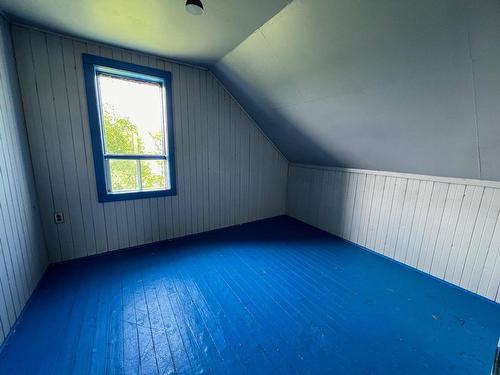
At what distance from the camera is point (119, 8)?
1603 millimetres

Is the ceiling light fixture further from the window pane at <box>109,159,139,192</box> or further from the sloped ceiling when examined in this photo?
the window pane at <box>109,159,139,192</box>

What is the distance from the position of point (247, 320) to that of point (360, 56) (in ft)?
7.18

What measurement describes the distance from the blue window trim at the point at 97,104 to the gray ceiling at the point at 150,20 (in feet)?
0.71

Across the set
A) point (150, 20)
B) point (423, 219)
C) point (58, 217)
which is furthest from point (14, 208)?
point (423, 219)

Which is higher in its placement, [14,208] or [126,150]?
[126,150]

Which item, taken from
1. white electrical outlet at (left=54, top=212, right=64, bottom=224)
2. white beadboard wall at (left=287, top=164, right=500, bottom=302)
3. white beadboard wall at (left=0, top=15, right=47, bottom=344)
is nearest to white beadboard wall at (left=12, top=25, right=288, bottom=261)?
white electrical outlet at (left=54, top=212, right=64, bottom=224)

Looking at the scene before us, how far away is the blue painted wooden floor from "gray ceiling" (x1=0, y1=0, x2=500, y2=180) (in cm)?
128

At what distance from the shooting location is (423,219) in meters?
2.32

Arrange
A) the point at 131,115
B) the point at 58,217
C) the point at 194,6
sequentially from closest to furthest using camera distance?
1. the point at 194,6
2. the point at 58,217
3. the point at 131,115

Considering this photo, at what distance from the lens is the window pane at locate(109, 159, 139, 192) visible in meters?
2.52

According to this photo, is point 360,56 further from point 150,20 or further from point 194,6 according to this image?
point 150,20

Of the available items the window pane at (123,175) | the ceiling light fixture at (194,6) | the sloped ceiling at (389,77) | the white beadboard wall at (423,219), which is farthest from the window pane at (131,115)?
the white beadboard wall at (423,219)

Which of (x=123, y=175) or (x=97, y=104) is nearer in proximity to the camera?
(x=97, y=104)

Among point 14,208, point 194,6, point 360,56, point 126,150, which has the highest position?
point 194,6
